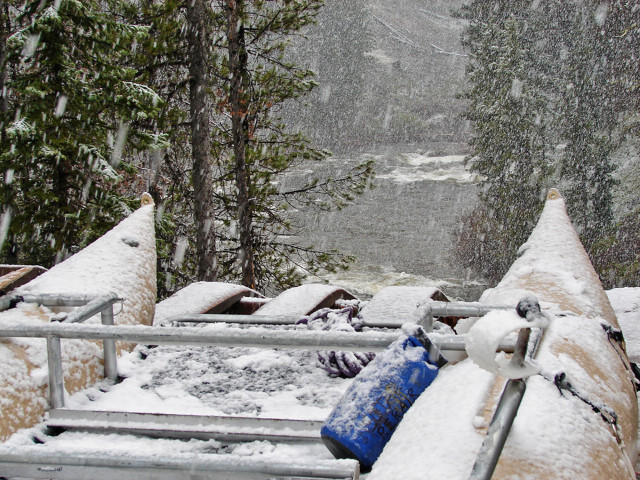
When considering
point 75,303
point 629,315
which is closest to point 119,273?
point 75,303

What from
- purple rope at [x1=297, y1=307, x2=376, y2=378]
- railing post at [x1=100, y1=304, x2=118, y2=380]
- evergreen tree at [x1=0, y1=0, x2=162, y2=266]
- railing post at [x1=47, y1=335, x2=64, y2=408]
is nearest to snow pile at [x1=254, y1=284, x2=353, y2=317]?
purple rope at [x1=297, y1=307, x2=376, y2=378]

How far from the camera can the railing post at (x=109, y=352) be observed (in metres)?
3.35

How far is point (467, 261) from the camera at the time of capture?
2959 cm

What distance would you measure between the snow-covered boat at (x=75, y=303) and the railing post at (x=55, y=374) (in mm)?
60

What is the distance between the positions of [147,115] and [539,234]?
784cm

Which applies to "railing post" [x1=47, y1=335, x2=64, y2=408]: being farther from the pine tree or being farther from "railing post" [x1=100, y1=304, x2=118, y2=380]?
the pine tree

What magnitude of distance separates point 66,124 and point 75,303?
26.5ft

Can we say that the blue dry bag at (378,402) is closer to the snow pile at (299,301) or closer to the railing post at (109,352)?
the railing post at (109,352)

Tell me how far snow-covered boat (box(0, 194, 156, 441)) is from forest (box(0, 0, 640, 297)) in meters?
6.13

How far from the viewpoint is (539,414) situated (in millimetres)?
1698

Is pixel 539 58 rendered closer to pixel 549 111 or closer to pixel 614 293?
pixel 549 111

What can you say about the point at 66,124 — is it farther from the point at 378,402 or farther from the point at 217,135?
the point at 378,402

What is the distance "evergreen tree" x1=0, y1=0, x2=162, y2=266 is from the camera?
9781mm

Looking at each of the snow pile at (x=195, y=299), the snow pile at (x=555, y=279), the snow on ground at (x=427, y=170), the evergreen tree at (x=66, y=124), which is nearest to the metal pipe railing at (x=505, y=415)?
the snow pile at (x=555, y=279)
